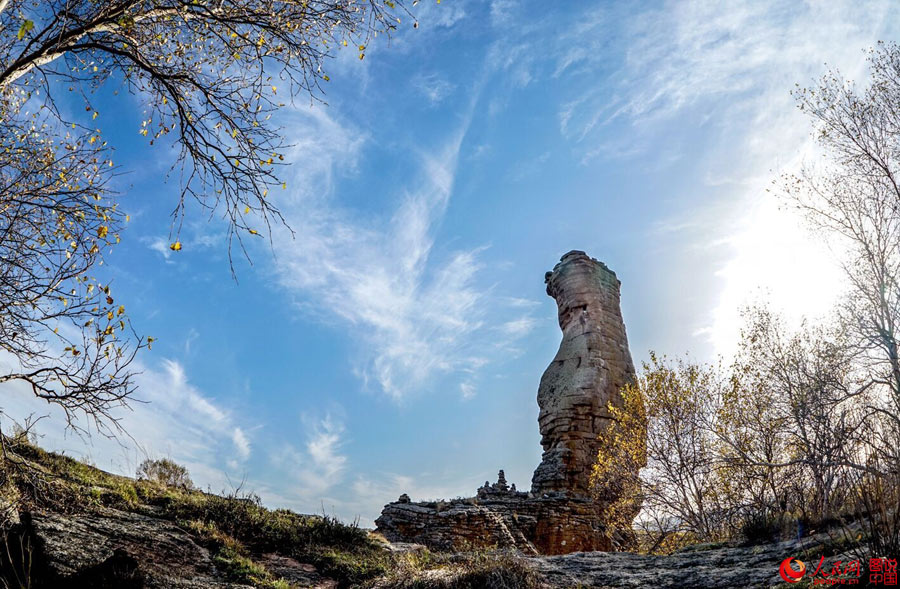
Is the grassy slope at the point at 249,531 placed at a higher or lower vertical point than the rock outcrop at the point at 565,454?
lower

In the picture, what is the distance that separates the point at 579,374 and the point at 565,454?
13.0ft

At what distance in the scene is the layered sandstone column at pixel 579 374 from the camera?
21.8 metres

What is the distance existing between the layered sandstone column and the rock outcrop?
0.04 m

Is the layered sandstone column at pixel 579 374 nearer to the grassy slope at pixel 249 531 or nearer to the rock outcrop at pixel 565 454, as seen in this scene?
the rock outcrop at pixel 565 454

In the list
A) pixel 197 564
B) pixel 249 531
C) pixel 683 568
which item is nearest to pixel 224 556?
pixel 197 564

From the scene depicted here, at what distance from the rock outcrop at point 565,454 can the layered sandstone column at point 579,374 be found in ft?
0.14

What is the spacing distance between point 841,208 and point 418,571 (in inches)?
837

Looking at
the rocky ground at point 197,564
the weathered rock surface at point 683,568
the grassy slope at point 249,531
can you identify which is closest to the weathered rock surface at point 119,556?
the rocky ground at point 197,564

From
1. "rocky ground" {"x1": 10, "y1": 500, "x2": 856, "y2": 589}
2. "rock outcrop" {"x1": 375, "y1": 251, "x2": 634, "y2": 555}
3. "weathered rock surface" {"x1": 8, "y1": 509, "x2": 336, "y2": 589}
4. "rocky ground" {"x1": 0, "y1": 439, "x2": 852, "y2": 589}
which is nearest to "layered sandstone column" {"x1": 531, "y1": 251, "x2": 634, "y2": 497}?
"rock outcrop" {"x1": 375, "y1": 251, "x2": 634, "y2": 555}

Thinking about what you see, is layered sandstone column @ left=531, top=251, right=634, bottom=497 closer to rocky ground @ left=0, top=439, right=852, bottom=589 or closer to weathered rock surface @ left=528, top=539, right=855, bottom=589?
rocky ground @ left=0, top=439, right=852, bottom=589

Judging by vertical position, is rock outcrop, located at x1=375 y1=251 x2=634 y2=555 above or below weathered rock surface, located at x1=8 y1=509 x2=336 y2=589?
above

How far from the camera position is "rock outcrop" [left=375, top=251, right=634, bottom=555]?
17.5 metres

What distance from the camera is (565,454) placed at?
21.9 meters

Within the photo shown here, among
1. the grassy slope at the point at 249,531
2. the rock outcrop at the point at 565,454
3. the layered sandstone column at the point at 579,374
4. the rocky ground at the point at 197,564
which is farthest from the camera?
the layered sandstone column at the point at 579,374
